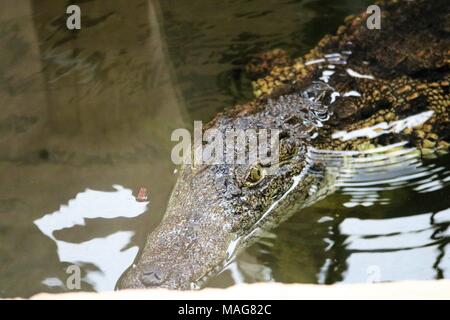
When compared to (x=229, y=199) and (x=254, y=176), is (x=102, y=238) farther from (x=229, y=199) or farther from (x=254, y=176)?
(x=254, y=176)

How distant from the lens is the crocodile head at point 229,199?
3332 millimetres

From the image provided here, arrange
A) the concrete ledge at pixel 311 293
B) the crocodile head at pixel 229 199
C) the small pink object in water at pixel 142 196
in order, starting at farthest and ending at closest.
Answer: the small pink object in water at pixel 142 196 → the crocodile head at pixel 229 199 → the concrete ledge at pixel 311 293

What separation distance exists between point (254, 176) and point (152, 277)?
3.28 ft

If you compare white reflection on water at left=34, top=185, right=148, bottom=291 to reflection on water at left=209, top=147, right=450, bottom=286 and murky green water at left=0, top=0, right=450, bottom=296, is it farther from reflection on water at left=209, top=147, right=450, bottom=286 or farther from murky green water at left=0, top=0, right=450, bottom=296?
reflection on water at left=209, top=147, right=450, bottom=286

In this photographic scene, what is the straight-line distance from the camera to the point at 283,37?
532 centimetres

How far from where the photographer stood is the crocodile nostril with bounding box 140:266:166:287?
316 centimetres

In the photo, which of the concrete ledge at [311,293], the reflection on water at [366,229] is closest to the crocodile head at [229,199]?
the reflection on water at [366,229]

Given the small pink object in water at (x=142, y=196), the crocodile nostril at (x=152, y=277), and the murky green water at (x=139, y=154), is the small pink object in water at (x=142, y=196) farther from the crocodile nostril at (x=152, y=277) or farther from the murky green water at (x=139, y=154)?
the crocodile nostril at (x=152, y=277)

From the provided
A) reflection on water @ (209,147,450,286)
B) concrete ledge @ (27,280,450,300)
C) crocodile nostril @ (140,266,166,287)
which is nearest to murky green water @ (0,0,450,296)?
reflection on water @ (209,147,450,286)

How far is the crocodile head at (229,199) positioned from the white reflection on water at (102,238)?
7.9 inches

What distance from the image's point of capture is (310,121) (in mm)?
4309

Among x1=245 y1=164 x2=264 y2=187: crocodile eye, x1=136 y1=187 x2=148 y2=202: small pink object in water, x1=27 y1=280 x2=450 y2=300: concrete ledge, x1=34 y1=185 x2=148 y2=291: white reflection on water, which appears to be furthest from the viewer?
x1=136 y1=187 x2=148 y2=202: small pink object in water
